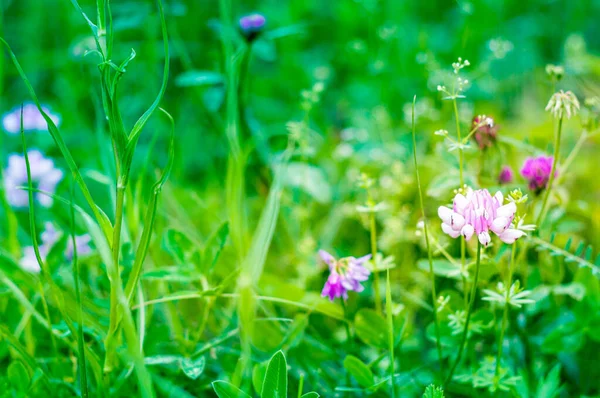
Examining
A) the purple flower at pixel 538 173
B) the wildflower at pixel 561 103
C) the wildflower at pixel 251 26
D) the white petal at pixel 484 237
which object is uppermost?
the wildflower at pixel 251 26

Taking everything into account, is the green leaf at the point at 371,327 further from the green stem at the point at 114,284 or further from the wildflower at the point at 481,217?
the green stem at the point at 114,284

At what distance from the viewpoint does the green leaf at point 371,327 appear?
119 centimetres

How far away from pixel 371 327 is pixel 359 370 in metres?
0.13

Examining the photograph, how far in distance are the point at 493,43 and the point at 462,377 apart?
111cm

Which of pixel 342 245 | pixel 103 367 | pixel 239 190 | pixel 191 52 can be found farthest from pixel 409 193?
pixel 191 52

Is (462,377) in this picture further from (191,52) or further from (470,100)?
(191,52)

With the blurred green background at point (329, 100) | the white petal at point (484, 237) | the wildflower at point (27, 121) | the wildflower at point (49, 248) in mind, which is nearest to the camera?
the white petal at point (484, 237)

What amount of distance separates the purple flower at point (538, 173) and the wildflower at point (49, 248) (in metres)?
0.95

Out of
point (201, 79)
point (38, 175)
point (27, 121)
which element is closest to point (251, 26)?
point (201, 79)

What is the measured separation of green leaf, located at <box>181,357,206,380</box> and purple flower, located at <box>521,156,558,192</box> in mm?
717

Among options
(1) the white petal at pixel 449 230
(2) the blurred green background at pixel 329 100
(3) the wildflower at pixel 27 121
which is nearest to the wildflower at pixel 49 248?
(2) the blurred green background at pixel 329 100

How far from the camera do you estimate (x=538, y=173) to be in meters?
1.25

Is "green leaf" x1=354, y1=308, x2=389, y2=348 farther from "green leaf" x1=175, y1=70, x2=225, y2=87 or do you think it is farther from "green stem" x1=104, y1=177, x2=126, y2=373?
"green leaf" x1=175, y1=70, x2=225, y2=87

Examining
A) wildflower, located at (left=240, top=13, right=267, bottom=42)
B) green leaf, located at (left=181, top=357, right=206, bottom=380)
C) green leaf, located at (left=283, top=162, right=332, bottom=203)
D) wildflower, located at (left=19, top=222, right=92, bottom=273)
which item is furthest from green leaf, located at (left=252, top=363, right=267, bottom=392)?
wildflower, located at (left=240, top=13, right=267, bottom=42)
